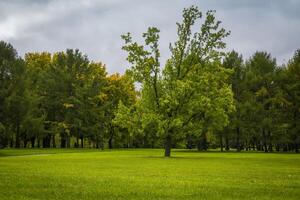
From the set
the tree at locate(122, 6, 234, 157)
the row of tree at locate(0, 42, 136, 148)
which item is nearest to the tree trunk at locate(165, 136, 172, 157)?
the tree at locate(122, 6, 234, 157)

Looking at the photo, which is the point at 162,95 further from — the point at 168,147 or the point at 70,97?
the point at 70,97

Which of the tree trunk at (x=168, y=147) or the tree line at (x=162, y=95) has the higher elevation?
the tree line at (x=162, y=95)

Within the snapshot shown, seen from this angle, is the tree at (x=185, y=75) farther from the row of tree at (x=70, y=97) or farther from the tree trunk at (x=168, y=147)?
the row of tree at (x=70, y=97)

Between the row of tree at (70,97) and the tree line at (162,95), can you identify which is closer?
the tree line at (162,95)

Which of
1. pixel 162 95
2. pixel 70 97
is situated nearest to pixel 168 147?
pixel 162 95

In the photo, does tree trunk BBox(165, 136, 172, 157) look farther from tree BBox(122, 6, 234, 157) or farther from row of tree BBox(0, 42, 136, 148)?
row of tree BBox(0, 42, 136, 148)

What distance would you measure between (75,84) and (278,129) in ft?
126

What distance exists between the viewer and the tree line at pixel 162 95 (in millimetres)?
47969

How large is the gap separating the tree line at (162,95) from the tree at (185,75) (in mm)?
115

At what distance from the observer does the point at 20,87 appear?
6019 centimetres

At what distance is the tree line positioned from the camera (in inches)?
1889

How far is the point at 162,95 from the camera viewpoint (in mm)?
48844

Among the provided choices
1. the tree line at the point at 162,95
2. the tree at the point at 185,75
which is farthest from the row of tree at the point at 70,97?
the tree at the point at 185,75

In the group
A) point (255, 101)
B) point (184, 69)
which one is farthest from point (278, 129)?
point (184, 69)
